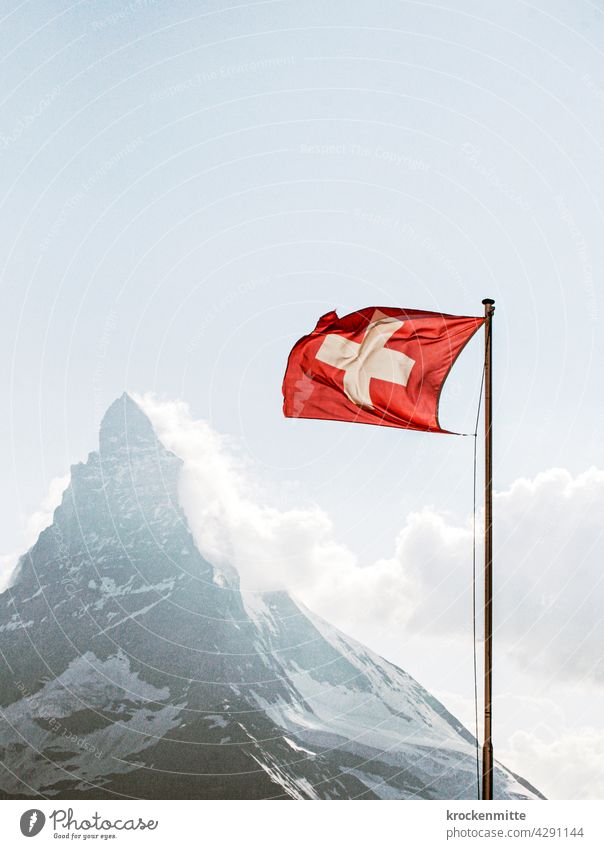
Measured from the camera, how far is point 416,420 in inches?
647

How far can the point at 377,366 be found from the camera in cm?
1717

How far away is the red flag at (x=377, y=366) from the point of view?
54.2 feet

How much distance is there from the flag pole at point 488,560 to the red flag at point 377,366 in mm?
711
